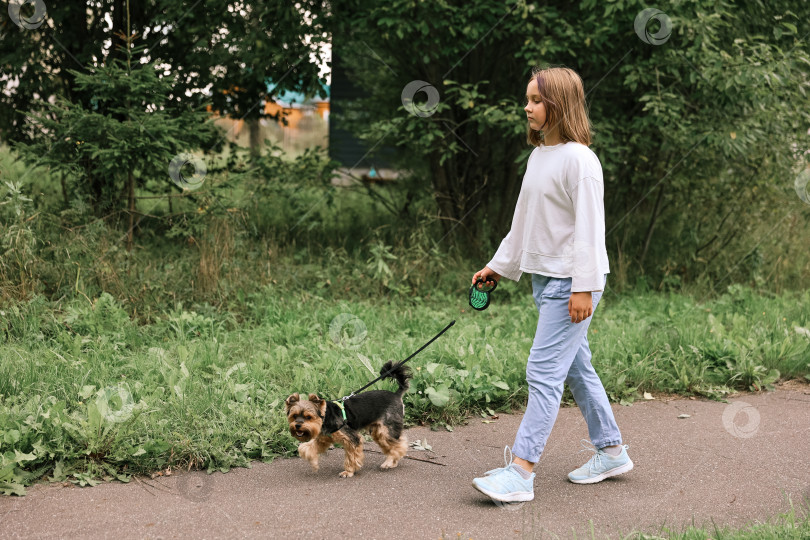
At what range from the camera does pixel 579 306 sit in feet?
11.9

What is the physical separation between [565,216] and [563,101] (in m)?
0.52

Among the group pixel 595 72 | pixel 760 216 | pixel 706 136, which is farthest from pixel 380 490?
pixel 760 216

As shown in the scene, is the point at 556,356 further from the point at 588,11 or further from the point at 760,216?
the point at 760,216

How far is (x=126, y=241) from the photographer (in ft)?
25.7

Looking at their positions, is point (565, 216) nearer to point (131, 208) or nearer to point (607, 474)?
point (607, 474)

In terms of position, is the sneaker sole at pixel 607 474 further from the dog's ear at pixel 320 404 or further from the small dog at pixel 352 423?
the dog's ear at pixel 320 404

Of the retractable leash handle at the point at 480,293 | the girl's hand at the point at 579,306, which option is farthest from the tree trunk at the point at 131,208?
the girl's hand at the point at 579,306

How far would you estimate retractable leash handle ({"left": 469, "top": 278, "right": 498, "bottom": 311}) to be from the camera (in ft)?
14.0

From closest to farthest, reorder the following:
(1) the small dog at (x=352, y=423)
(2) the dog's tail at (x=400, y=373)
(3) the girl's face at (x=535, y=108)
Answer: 1. (3) the girl's face at (x=535, y=108)
2. (1) the small dog at (x=352, y=423)
3. (2) the dog's tail at (x=400, y=373)

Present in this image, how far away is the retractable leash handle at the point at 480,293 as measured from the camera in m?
4.26

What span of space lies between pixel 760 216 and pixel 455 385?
6.10 m

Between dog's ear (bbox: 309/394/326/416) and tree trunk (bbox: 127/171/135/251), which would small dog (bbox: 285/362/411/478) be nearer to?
dog's ear (bbox: 309/394/326/416)

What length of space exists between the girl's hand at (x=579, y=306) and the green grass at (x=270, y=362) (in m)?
1.56

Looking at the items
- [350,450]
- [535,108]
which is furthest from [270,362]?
[535,108]
